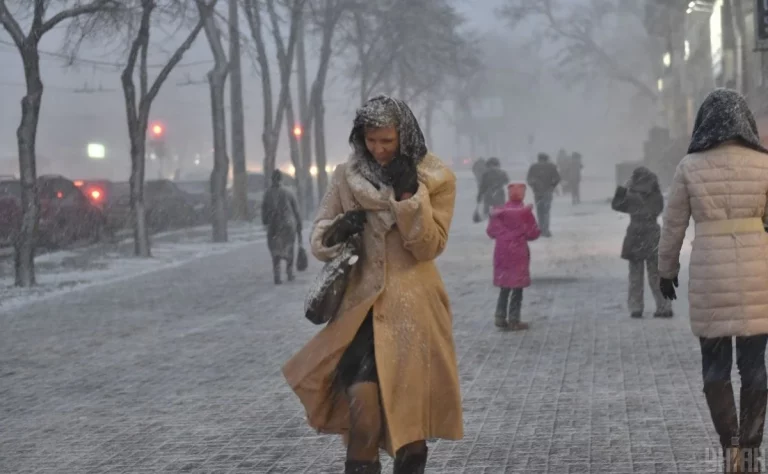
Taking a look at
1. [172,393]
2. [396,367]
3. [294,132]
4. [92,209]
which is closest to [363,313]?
[396,367]

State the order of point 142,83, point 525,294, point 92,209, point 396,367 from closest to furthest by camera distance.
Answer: point 396,367 → point 525,294 → point 142,83 → point 92,209

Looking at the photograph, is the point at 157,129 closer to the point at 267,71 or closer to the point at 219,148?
the point at 267,71

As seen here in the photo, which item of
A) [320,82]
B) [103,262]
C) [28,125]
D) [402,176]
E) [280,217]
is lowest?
[103,262]

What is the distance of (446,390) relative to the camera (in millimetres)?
4898

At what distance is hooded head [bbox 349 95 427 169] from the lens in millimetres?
4836

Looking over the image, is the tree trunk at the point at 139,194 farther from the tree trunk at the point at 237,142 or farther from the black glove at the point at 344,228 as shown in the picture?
the black glove at the point at 344,228

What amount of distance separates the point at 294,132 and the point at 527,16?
23.7 m

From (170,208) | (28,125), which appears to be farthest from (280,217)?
(170,208)

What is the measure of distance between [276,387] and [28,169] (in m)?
10.7

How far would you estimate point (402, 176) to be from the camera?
489 centimetres

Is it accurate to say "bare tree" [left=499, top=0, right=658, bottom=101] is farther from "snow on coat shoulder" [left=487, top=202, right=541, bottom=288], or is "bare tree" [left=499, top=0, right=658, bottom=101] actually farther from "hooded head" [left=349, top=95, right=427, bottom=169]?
"hooded head" [left=349, top=95, right=427, bottom=169]

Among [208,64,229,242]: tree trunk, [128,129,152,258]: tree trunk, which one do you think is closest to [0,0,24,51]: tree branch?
[128,129,152,258]: tree trunk

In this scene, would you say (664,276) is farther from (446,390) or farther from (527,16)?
(527,16)

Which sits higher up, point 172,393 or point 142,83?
point 142,83
